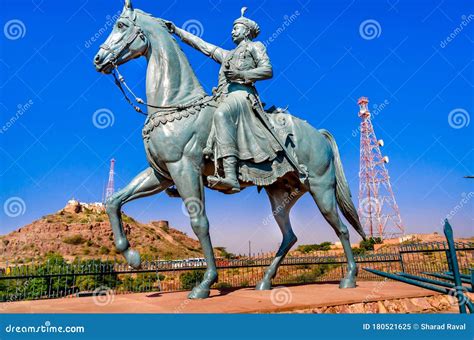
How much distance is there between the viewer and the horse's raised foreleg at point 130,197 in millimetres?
5545

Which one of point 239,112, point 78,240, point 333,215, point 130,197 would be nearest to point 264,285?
point 333,215

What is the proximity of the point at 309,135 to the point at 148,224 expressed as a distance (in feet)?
357

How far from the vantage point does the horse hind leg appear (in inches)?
251

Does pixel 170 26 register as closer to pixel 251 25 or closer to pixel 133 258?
pixel 251 25

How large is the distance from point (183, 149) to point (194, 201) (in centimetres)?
79

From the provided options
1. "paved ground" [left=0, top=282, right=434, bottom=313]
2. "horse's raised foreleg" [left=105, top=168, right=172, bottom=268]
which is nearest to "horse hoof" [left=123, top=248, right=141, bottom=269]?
"horse's raised foreleg" [left=105, top=168, right=172, bottom=268]

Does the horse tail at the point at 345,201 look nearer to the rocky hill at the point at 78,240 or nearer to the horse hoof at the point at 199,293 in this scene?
the horse hoof at the point at 199,293

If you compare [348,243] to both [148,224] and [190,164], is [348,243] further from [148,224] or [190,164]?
[148,224]

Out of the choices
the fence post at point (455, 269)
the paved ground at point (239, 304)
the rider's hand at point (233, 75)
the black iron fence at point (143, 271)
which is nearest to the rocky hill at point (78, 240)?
the black iron fence at point (143, 271)

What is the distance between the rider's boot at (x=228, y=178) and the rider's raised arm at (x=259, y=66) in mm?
1401

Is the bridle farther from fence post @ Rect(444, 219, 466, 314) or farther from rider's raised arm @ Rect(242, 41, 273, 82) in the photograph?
fence post @ Rect(444, 219, 466, 314)

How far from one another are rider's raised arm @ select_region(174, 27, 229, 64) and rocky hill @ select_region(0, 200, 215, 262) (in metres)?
69.5

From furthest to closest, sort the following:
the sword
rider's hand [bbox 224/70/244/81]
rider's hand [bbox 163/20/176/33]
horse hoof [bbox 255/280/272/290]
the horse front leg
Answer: rider's hand [bbox 163/20/176/33] < horse hoof [bbox 255/280/272/290] < the sword < rider's hand [bbox 224/70/244/81] < the horse front leg

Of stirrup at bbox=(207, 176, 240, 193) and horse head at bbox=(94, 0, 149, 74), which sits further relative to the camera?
horse head at bbox=(94, 0, 149, 74)
